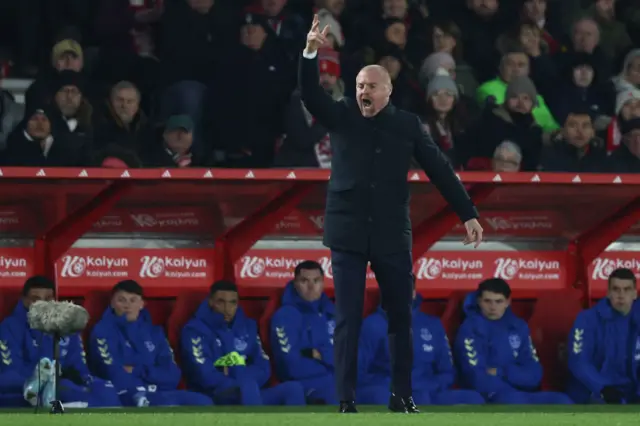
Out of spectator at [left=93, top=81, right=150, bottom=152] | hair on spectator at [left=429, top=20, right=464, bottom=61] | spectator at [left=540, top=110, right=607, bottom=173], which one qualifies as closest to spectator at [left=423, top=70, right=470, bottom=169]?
spectator at [left=540, top=110, right=607, bottom=173]

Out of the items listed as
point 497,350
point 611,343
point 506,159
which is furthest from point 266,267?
point 611,343

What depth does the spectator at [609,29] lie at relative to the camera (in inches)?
670

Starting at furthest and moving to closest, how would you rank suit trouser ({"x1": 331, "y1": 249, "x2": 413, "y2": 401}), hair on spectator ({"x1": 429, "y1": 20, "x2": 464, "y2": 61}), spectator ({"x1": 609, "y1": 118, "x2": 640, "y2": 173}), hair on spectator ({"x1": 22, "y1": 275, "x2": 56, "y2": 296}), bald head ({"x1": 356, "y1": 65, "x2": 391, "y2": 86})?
hair on spectator ({"x1": 429, "y1": 20, "x2": 464, "y2": 61}), spectator ({"x1": 609, "y1": 118, "x2": 640, "y2": 173}), hair on spectator ({"x1": 22, "y1": 275, "x2": 56, "y2": 296}), suit trouser ({"x1": 331, "y1": 249, "x2": 413, "y2": 401}), bald head ({"x1": 356, "y1": 65, "x2": 391, "y2": 86})

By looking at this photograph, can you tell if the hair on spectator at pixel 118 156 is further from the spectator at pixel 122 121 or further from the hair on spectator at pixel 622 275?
the hair on spectator at pixel 622 275

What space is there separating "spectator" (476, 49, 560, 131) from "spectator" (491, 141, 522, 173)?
4.44ft

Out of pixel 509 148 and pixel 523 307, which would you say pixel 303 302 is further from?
pixel 509 148

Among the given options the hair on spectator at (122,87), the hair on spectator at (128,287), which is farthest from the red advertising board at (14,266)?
the hair on spectator at (122,87)

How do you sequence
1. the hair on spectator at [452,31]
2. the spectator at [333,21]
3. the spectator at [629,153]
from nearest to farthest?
the spectator at [629,153] → the spectator at [333,21] → the hair on spectator at [452,31]

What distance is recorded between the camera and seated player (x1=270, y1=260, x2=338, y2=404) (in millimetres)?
12555

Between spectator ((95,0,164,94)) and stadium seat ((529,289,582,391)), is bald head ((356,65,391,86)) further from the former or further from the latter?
spectator ((95,0,164,94))

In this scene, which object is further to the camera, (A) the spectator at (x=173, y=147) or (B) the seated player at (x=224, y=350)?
(A) the spectator at (x=173, y=147)

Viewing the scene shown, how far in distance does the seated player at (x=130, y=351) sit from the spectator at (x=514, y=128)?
337 cm

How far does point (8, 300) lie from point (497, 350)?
3615mm

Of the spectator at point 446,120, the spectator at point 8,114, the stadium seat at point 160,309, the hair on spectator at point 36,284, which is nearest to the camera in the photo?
the hair on spectator at point 36,284
